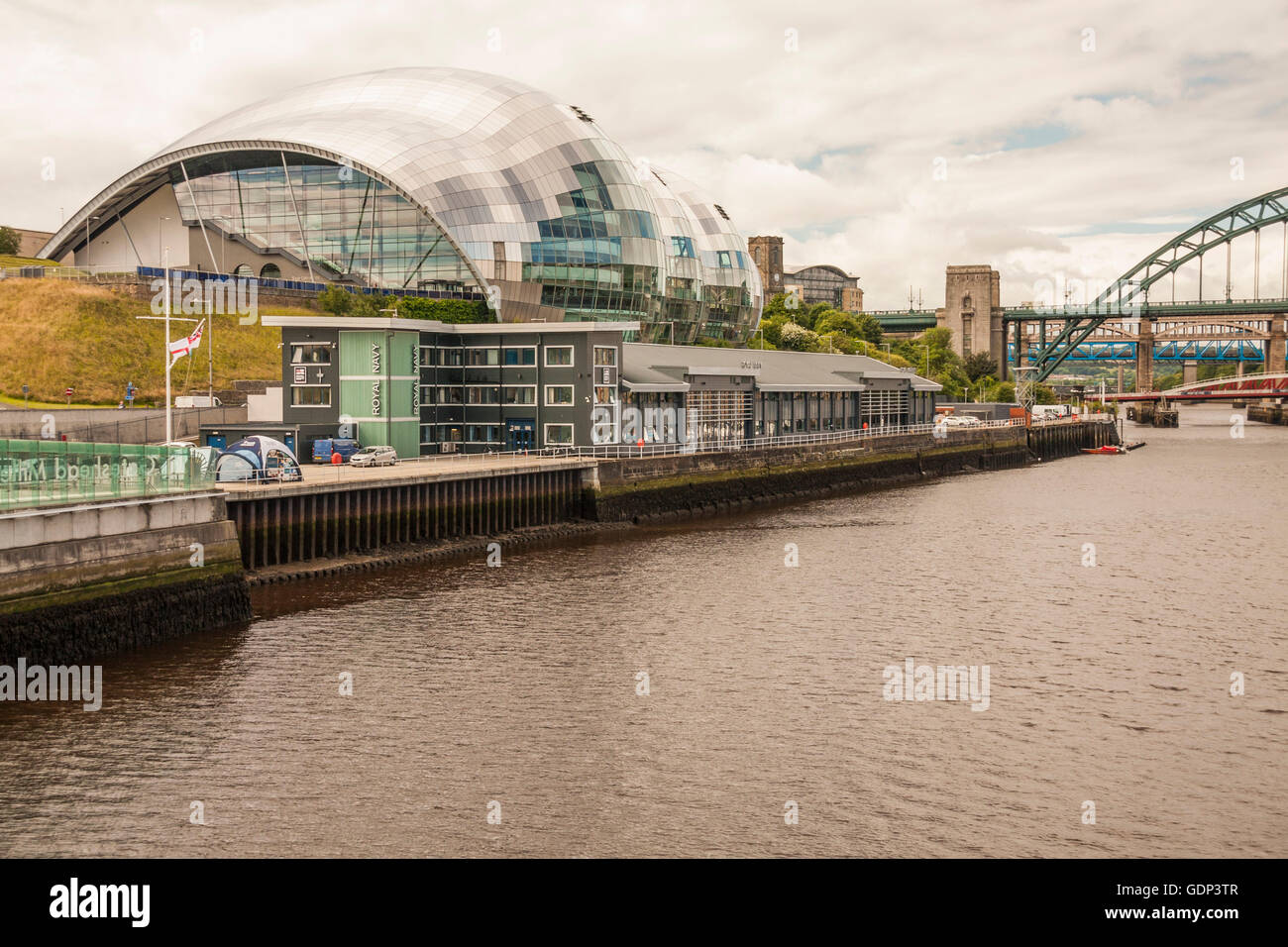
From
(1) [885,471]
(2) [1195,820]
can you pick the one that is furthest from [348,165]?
(2) [1195,820]

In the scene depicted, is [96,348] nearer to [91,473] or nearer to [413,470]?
[413,470]

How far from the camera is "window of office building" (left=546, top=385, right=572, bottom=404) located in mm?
64938

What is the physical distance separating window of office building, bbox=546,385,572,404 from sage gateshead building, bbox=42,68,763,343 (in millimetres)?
21102

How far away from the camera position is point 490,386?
216 feet

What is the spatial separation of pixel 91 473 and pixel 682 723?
1675cm

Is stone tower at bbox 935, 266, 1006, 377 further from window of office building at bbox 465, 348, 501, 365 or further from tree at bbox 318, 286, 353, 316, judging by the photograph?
window of office building at bbox 465, 348, 501, 365

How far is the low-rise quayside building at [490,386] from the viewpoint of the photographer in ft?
197

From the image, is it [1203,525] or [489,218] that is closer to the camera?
[1203,525]

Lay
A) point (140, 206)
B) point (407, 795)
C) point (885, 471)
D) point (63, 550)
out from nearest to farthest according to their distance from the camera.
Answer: point (407, 795) < point (63, 550) < point (885, 471) < point (140, 206)

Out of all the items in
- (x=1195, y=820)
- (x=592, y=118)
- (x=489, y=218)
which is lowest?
(x=1195, y=820)
